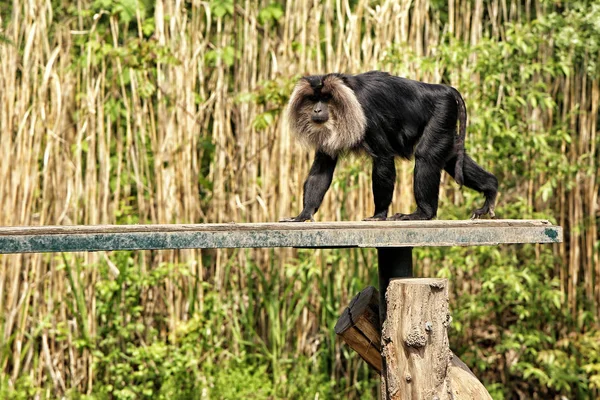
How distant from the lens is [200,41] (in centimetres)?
602

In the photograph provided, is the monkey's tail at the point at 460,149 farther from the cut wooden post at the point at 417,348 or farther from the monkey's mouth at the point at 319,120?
the cut wooden post at the point at 417,348

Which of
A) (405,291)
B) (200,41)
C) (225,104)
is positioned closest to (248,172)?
(225,104)

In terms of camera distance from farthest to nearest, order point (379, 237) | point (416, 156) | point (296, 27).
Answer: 1. point (296, 27)
2. point (416, 156)
3. point (379, 237)

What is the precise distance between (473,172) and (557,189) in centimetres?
203

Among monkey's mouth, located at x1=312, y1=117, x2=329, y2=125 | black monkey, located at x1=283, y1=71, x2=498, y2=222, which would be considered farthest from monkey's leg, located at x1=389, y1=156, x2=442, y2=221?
monkey's mouth, located at x1=312, y1=117, x2=329, y2=125

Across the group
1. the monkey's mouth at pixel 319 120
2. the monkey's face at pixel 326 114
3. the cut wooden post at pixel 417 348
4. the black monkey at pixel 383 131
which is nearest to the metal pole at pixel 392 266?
the cut wooden post at pixel 417 348

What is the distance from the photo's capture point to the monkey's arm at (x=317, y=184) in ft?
13.7

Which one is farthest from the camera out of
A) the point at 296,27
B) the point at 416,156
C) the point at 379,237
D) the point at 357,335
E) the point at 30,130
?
the point at 296,27

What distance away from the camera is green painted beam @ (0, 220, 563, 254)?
291 centimetres

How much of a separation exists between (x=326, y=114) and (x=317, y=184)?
336mm

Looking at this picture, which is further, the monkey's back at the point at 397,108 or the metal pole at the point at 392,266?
the monkey's back at the point at 397,108

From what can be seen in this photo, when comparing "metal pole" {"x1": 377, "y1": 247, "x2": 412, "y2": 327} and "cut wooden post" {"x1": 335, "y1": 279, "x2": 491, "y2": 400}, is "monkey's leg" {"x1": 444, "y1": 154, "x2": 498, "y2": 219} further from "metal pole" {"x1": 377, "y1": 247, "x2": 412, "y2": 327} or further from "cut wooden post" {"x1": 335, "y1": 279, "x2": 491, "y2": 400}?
"cut wooden post" {"x1": 335, "y1": 279, "x2": 491, "y2": 400}

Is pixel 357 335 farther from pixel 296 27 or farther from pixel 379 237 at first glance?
pixel 296 27

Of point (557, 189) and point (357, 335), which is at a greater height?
point (557, 189)
